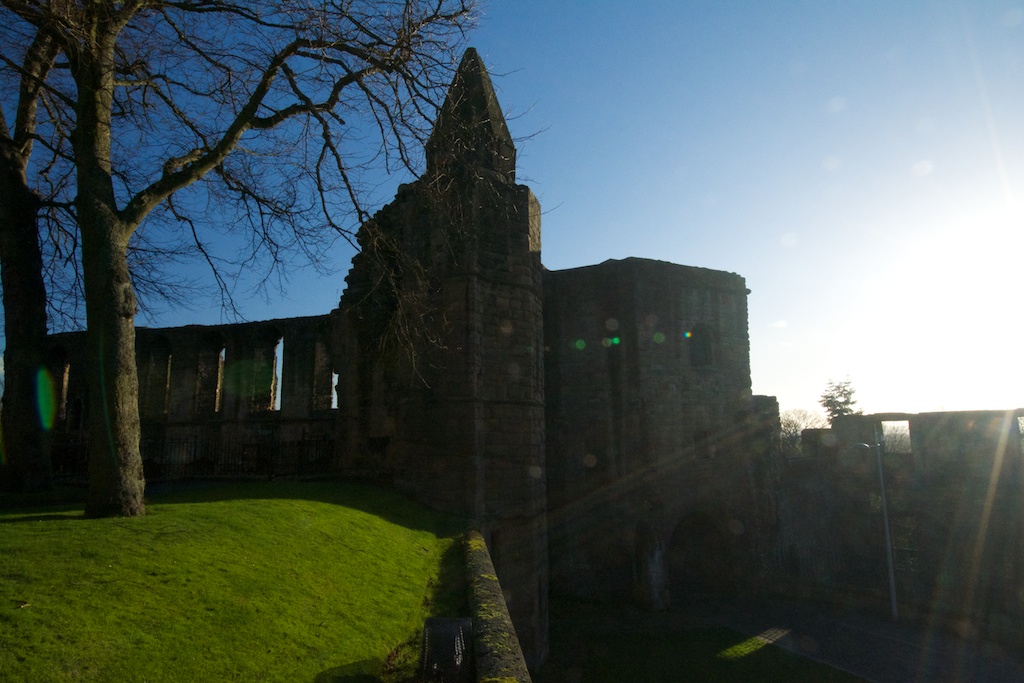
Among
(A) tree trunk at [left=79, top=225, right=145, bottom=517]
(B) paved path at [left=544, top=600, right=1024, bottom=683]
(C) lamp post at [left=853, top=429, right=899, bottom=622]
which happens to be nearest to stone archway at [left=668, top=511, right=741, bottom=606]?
(B) paved path at [left=544, top=600, right=1024, bottom=683]

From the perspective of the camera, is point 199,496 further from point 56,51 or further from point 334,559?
point 56,51

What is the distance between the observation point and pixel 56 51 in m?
8.98

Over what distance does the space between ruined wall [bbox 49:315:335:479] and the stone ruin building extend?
0.24 ft

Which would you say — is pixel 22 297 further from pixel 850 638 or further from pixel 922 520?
pixel 922 520

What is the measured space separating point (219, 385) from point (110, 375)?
1976cm

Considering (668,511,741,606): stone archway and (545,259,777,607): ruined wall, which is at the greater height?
(545,259,777,607): ruined wall

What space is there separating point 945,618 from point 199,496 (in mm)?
17970

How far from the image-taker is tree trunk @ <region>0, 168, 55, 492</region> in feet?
28.8

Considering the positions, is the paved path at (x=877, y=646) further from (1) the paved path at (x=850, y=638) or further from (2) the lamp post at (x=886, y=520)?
(2) the lamp post at (x=886, y=520)

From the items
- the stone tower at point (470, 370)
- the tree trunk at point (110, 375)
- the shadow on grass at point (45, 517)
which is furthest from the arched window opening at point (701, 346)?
the shadow on grass at point (45, 517)

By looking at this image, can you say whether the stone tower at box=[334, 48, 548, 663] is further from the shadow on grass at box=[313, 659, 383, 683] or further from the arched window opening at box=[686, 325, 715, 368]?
the arched window opening at box=[686, 325, 715, 368]

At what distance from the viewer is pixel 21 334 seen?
29.8 ft

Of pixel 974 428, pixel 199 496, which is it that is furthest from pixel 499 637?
pixel 974 428

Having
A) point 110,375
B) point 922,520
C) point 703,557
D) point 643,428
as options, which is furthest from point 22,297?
point 922,520
